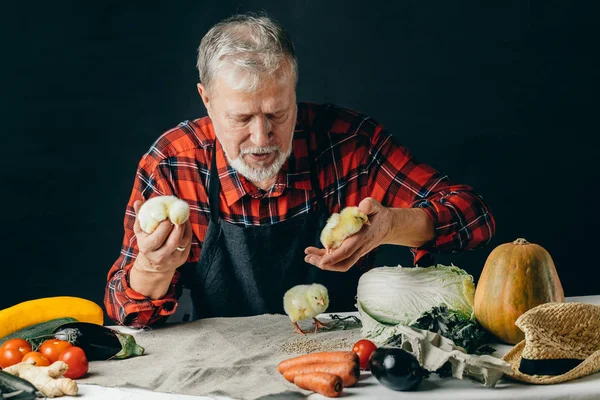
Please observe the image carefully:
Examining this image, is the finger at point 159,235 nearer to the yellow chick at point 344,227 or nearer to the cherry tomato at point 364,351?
the yellow chick at point 344,227

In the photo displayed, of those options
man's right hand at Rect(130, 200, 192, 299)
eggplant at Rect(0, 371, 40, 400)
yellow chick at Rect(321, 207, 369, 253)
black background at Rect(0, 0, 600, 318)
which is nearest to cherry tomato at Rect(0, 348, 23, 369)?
eggplant at Rect(0, 371, 40, 400)

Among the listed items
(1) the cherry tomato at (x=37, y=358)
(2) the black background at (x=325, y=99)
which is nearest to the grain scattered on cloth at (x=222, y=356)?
(1) the cherry tomato at (x=37, y=358)

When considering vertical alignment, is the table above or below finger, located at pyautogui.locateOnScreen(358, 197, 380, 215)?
below

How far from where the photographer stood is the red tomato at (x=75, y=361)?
2.59 m

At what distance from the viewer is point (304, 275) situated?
3762mm

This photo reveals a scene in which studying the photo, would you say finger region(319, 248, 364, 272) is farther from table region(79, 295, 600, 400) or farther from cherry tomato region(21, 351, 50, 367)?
cherry tomato region(21, 351, 50, 367)

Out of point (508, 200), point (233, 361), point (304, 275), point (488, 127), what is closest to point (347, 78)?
point (488, 127)

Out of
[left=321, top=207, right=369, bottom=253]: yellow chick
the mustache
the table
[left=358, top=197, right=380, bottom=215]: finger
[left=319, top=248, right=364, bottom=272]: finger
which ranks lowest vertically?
the table

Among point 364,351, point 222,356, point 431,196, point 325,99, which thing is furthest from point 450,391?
point 325,99

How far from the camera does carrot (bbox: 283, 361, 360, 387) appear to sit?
241 centimetres

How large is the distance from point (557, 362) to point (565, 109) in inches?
112

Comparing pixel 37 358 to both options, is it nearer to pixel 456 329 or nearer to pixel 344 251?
pixel 344 251

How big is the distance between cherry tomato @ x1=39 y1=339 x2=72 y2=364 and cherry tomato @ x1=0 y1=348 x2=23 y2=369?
3.0 inches

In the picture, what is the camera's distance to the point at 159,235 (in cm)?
288
